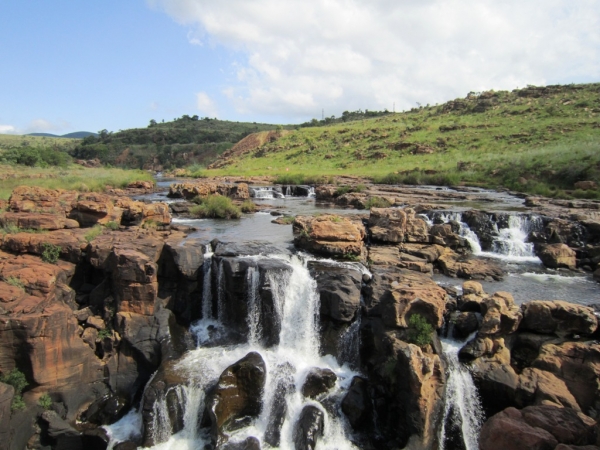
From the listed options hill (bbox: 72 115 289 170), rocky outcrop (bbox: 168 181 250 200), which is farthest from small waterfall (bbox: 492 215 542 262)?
hill (bbox: 72 115 289 170)

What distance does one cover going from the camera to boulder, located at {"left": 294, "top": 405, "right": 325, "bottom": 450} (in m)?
8.40

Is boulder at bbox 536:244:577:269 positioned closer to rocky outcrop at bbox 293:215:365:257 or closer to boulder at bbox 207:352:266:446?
rocky outcrop at bbox 293:215:365:257

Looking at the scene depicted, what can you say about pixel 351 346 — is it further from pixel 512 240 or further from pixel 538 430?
pixel 512 240

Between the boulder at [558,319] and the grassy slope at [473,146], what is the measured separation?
18458mm

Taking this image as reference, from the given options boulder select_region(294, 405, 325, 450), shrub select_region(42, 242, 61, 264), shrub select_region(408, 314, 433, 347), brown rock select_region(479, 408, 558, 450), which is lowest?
boulder select_region(294, 405, 325, 450)

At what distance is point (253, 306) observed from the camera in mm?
11406

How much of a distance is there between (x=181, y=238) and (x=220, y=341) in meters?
4.71

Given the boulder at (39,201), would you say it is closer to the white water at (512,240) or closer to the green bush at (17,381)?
the green bush at (17,381)

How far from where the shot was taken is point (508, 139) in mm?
41188

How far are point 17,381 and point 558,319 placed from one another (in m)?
12.2

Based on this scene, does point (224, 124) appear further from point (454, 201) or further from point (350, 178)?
point (454, 201)

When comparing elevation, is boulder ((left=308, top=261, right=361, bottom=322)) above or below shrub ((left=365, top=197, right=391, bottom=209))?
below

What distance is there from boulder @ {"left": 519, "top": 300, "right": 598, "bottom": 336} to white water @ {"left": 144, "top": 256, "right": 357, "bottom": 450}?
170 inches

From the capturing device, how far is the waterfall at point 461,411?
8336 millimetres
